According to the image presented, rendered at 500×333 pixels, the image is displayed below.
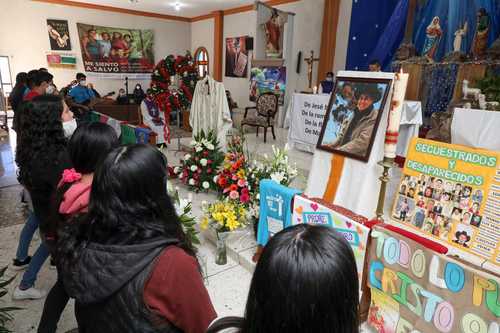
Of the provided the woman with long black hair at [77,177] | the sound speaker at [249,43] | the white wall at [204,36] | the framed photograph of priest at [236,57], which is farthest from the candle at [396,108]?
the white wall at [204,36]

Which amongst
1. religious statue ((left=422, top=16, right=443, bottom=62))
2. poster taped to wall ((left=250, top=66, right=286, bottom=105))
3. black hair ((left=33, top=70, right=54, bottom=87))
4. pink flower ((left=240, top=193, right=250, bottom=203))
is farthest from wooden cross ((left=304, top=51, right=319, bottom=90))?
pink flower ((left=240, top=193, right=250, bottom=203))

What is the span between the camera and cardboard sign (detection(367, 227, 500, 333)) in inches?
45.6

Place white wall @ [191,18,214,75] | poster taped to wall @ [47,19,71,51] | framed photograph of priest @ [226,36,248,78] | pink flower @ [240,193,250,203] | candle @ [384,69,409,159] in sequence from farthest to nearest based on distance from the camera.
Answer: white wall @ [191,18,214,75] → framed photograph of priest @ [226,36,248,78] → poster taped to wall @ [47,19,71,51] → pink flower @ [240,193,250,203] → candle @ [384,69,409,159]

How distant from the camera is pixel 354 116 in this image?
6.50 feet

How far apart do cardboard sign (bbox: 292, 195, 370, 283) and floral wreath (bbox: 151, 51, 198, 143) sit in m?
3.58

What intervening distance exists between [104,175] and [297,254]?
1.75ft

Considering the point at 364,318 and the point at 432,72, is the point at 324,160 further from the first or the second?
the point at 432,72

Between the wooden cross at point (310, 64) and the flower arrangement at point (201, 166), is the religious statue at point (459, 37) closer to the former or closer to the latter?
the wooden cross at point (310, 64)

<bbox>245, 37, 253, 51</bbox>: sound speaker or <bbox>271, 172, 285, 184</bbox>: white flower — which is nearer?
<bbox>271, 172, 285, 184</bbox>: white flower

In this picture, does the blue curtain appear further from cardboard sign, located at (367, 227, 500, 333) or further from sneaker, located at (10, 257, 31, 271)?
sneaker, located at (10, 257, 31, 271)

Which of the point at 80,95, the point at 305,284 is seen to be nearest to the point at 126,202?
the point at 305,284

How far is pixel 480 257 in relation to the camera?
1.76m

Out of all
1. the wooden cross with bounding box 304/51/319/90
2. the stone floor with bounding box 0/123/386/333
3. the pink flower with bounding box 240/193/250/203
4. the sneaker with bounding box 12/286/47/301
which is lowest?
the stone floor with bounding box 0/123/386/333

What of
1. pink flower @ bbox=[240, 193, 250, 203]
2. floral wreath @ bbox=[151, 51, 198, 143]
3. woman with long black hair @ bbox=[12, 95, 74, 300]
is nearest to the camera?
woman with long black hair @ bbox=[12, 95, 74, 300]
